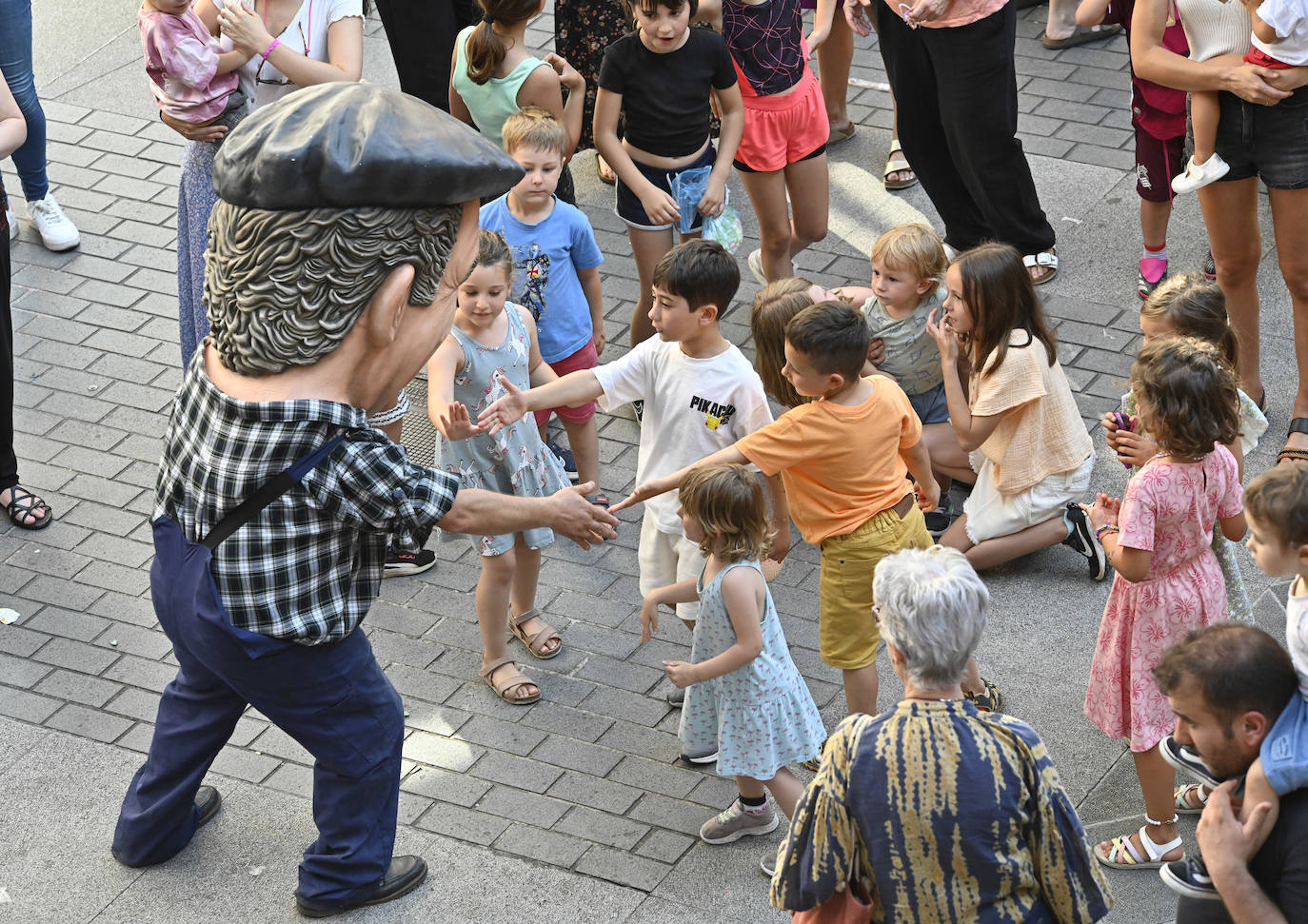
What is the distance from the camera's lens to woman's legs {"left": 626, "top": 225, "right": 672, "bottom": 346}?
6.65 meters

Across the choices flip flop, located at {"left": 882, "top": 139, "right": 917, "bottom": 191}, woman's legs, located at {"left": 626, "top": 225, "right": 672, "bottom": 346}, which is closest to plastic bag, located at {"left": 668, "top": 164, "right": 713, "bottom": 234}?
woman's legs, located at {"left": 626, "top": 225, "right": 672, "bottom": 346}

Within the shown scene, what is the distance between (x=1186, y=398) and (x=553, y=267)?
267cm

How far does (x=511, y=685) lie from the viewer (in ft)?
17.2

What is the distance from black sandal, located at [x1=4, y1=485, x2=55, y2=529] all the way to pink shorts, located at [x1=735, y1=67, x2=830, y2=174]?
3262 mm

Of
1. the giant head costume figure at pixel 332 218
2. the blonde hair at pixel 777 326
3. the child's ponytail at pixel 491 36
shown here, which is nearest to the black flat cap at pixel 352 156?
the giant head costume figure at pixel 332 218

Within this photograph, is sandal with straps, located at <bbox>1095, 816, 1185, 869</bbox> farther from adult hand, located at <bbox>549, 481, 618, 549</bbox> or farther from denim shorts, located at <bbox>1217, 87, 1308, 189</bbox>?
denim shorts, located at <bbox>1217, 87, 1308, 189</bbox>

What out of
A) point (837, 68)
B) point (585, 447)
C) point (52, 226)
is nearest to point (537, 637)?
point (585, 447)

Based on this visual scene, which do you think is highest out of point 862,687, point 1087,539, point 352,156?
point 352,156

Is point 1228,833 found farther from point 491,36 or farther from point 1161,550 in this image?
point 491,36

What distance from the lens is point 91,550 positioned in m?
6.05

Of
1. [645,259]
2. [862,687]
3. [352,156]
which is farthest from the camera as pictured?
[645,259]

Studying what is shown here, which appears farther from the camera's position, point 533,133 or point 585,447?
point 585,447

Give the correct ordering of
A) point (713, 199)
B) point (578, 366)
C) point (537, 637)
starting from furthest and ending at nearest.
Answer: point (713, 199), point (578, 366), point (537, 637)

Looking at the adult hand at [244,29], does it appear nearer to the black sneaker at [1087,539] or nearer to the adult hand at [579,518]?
the adult hand at [579,518]
